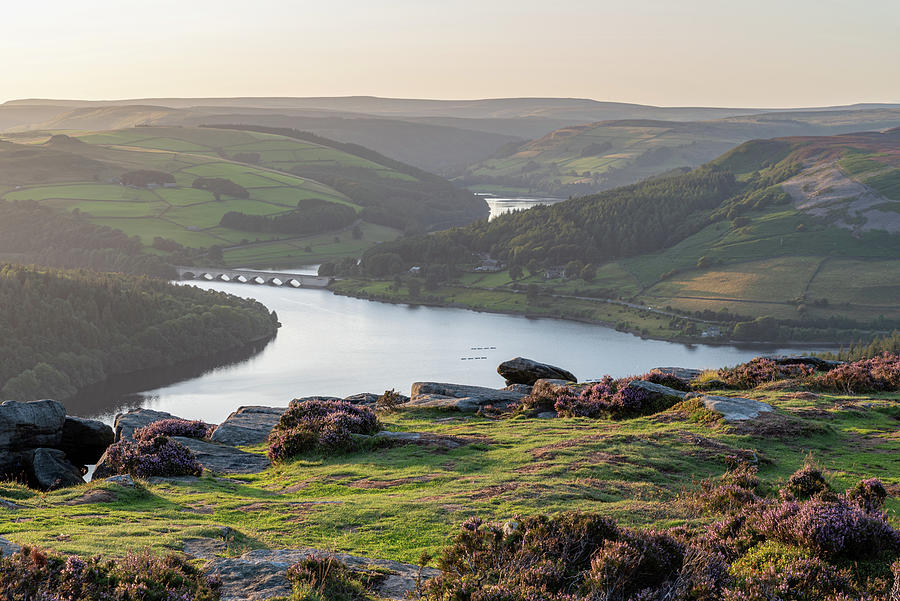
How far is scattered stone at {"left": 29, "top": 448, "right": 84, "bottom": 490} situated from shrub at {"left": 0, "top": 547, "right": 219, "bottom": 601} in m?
13.3

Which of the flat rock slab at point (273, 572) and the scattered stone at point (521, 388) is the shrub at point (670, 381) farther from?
the flat rock slab at point (273, 572)

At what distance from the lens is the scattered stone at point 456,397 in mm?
29172

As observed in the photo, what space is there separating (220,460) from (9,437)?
765cm

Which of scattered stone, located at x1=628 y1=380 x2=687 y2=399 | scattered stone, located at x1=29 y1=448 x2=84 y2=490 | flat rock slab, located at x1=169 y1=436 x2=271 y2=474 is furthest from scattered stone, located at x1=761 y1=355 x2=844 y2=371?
scattered stone, located at x1=29 y1=448 x2=84 y2=490

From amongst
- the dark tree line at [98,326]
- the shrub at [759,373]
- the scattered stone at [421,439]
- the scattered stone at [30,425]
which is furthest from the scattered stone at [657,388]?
the dark tree line at [98,326]

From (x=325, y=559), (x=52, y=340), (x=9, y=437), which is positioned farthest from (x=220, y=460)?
(x=52, y=340)

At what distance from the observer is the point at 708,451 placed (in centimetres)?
1914

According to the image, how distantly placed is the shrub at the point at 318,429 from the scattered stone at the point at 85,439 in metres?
7.49

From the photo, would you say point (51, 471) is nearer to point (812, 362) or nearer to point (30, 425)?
point (30, 425)

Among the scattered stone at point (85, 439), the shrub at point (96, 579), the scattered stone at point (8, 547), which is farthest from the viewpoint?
the scattered stone at point (85, 439)

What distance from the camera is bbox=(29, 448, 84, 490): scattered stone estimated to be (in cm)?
2167

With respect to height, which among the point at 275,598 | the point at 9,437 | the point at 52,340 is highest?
the point at 275,598

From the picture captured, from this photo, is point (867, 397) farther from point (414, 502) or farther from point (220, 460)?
point (220, 460)

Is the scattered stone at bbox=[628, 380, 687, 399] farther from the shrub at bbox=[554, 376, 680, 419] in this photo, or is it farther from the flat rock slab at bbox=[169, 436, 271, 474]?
the flat rock slab at bbox=[169, 436, 271, 474]
